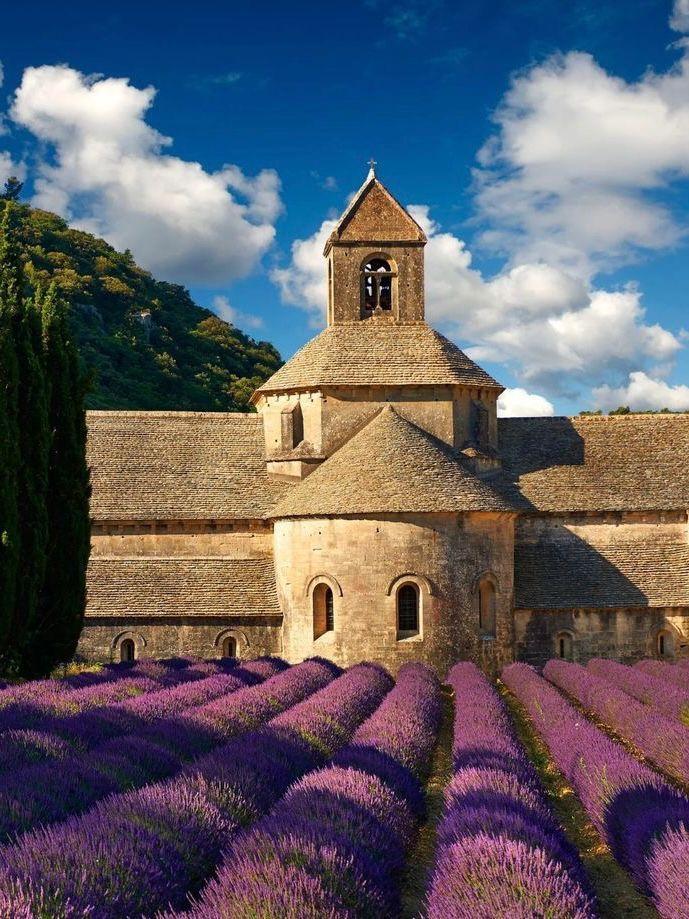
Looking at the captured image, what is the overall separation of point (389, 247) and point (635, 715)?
67.5 feet

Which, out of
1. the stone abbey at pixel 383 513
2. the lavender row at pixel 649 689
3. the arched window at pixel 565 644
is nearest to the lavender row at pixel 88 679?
the stone abbey at pixel 383 513

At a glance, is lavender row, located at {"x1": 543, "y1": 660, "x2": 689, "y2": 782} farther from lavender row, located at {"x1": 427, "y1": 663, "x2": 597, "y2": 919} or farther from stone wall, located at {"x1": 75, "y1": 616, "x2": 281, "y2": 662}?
stone wall, located at {"x1": 75, "y1": 616, "x2": 281, "y2": 662}

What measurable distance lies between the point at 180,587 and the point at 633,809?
19888mm

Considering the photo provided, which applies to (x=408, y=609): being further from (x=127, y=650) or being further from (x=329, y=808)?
(x=329, y=808)

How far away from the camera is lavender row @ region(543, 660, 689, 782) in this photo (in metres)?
12.4

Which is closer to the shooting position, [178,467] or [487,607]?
[487,607]

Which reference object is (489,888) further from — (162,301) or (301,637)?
(162,301)

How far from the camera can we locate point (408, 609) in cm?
2506

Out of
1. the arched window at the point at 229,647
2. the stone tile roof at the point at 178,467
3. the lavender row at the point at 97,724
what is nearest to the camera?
the lavender row at the point at 97,724

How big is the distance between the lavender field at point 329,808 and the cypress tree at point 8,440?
10.3 ft

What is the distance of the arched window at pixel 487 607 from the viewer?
2556 centimetres

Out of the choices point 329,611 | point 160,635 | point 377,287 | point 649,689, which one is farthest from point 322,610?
point 377,287

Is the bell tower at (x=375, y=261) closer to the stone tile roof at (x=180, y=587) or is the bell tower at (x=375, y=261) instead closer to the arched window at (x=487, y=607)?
the stone tile roof at (x=180, y=587)

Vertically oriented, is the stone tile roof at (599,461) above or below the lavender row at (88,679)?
above
